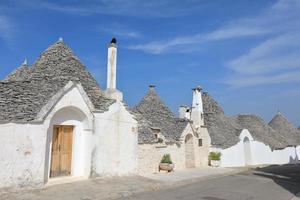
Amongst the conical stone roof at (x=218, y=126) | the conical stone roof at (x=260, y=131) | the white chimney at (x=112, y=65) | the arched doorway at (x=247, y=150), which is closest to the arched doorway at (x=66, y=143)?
the white chimney at (x=112, y=65)

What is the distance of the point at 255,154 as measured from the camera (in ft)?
106

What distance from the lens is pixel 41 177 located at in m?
12.0

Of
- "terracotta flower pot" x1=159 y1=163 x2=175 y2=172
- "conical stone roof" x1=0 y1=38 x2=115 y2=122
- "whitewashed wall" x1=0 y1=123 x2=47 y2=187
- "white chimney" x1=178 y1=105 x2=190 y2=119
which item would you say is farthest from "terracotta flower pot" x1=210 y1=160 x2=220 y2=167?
"whitewashed wall" x1=0 y1=123 x2=47 y2=187

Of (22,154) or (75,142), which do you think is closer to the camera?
(22,154)

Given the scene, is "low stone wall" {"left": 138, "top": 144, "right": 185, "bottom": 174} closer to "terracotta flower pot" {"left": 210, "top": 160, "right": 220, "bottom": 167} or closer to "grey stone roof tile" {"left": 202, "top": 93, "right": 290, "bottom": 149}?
"terracotta flower pot" {"left": 210, "top": 160, "right": 220, "bottom": 167}

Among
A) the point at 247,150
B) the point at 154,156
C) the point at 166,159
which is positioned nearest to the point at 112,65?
the point at 154,156

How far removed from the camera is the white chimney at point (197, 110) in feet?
85.0

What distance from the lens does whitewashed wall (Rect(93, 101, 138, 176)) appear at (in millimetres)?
14703

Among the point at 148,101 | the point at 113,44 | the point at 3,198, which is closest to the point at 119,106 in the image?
the point at 113,44

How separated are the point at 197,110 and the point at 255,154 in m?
9.99

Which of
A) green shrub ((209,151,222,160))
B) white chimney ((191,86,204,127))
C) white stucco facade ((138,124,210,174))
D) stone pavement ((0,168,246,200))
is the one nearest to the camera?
stone pavement ((0,168,246,200))

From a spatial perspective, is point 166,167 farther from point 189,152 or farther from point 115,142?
point 189,152

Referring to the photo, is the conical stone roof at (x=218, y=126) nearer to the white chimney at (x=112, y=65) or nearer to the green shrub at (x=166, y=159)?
the green shrub at (x=166, y=159)

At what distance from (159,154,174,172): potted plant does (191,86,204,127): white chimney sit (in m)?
6.57
